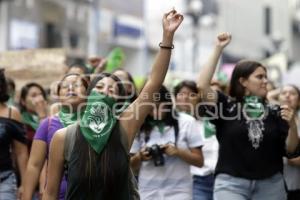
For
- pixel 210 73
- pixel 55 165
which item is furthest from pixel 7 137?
pixel 55 165

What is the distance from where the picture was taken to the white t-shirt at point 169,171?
6352 millimetres

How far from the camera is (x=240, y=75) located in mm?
6180

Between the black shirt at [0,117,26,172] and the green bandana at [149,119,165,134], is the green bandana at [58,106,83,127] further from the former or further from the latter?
the green bandana at [149,119,165,134]

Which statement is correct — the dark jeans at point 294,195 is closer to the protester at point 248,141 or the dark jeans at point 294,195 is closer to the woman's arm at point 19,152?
the protester at point 248,141

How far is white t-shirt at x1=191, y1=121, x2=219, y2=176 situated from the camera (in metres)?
7.31

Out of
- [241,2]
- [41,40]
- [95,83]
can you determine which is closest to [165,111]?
[95,83]

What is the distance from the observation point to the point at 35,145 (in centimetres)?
562

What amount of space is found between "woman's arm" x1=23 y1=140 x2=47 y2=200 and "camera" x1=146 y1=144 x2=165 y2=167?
99 cm

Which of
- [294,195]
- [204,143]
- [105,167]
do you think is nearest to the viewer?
[105,167]

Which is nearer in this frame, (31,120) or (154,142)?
(154,142)

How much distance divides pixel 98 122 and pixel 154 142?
6.89 feet

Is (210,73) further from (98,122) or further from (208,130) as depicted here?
(98,122)

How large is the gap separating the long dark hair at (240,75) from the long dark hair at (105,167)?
2.02 m

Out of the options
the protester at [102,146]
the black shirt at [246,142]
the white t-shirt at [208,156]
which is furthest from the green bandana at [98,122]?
the white t-shirt at [208,156]
